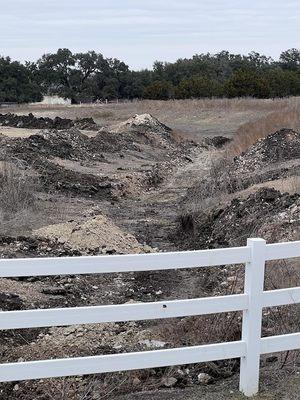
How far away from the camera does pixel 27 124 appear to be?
43.8 m

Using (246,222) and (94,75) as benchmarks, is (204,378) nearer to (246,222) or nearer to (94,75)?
(246,222)

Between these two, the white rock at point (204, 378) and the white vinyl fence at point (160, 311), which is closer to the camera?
the white vinyl fence at point (160, 311)

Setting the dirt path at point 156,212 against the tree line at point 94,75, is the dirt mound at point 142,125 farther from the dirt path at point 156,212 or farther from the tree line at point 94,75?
the tree line at point 94,75

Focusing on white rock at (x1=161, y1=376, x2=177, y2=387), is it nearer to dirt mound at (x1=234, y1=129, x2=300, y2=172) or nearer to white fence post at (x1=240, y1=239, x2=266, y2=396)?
white fence post at (x1=240, y1=239, x2=266, y2=396)

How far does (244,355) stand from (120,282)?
222 inches

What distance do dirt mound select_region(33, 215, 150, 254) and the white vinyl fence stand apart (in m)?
7.09

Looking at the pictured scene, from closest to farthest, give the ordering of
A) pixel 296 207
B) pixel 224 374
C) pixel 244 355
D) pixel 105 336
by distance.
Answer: pixel 244 355 → pixel 224 374 → pixel 105 336 → pixel 296 207

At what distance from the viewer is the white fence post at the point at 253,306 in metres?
4.19

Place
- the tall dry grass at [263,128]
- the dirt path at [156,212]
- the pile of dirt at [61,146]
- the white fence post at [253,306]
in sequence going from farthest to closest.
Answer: the tall dry grass at [263,128] → the pile of dirt at [61,146] → the dirt path at [156,212] → the white fence post at [253,306]

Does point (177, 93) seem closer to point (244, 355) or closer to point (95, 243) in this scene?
point (95, 243)

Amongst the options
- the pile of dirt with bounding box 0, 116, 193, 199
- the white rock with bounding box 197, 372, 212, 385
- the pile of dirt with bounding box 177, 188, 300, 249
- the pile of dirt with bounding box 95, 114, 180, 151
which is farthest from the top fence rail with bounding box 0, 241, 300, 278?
the pile of dirt with bounding box 95, 114, 180, 151

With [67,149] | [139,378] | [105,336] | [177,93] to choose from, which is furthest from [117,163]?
[177,93]

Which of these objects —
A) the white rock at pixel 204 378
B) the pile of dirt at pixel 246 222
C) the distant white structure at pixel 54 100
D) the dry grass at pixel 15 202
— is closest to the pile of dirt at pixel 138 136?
the dry grass at pixel 15 202

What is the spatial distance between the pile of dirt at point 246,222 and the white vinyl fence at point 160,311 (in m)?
5.22
